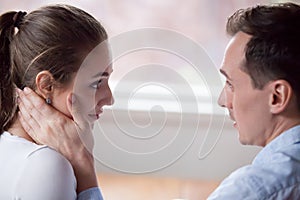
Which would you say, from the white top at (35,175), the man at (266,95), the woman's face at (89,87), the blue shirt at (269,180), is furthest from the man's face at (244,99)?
the white top at (35,175)

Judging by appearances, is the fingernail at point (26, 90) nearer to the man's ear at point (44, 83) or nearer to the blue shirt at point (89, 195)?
the man's ear at point (44, 83)

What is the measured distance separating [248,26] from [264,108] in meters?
0.18

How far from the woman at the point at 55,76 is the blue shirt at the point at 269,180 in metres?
0.30

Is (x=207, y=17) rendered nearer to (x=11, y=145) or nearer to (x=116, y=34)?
(x=116, y=34)

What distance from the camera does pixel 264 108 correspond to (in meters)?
1.20

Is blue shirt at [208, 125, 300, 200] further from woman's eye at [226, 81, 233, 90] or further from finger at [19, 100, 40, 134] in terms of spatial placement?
finger at [19, 100, 40, 134]

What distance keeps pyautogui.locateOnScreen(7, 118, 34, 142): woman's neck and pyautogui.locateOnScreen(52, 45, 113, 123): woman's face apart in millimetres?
88

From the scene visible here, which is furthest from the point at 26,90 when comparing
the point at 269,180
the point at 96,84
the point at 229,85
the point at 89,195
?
the point at 269,180

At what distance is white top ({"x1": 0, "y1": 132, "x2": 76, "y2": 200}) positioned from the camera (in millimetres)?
1116

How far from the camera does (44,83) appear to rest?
123cm

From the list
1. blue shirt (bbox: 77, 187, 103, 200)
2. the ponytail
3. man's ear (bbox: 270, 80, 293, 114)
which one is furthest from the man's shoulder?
the ponytail

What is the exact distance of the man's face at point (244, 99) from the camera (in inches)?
47.6

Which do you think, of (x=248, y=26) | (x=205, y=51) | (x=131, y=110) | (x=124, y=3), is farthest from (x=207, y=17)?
(x=248, y=26)

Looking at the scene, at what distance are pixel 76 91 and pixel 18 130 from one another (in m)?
0.15
